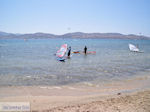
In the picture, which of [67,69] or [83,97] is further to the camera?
[67,69]

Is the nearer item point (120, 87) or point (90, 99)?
point (90, 99)

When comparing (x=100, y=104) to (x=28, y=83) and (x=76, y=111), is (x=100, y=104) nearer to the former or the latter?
(x=76, y=111)

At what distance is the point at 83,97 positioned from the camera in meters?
7.41

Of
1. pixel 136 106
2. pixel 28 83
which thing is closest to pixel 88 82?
pixel 28 83

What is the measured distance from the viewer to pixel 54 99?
704 centimetres

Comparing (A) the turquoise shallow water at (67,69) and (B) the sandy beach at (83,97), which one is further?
(A) the turquoise shallow water at (67,69)

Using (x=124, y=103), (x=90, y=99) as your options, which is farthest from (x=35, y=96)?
(x=124, y=103)

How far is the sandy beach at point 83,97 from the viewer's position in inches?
228

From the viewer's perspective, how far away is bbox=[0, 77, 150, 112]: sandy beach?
5.80m

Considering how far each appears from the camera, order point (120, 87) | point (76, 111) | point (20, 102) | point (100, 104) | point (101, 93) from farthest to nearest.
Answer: point (120, 87) < point (101, 93) < point (20, 102) < point (100, 104) < point (76, 111)

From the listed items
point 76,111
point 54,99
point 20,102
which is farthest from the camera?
point 54,99

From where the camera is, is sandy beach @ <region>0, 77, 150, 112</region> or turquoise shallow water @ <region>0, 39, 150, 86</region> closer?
sandy beach @ <region>0, 77, 150, 112</region>

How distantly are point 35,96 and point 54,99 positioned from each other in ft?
3.18

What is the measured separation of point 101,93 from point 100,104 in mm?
1977
